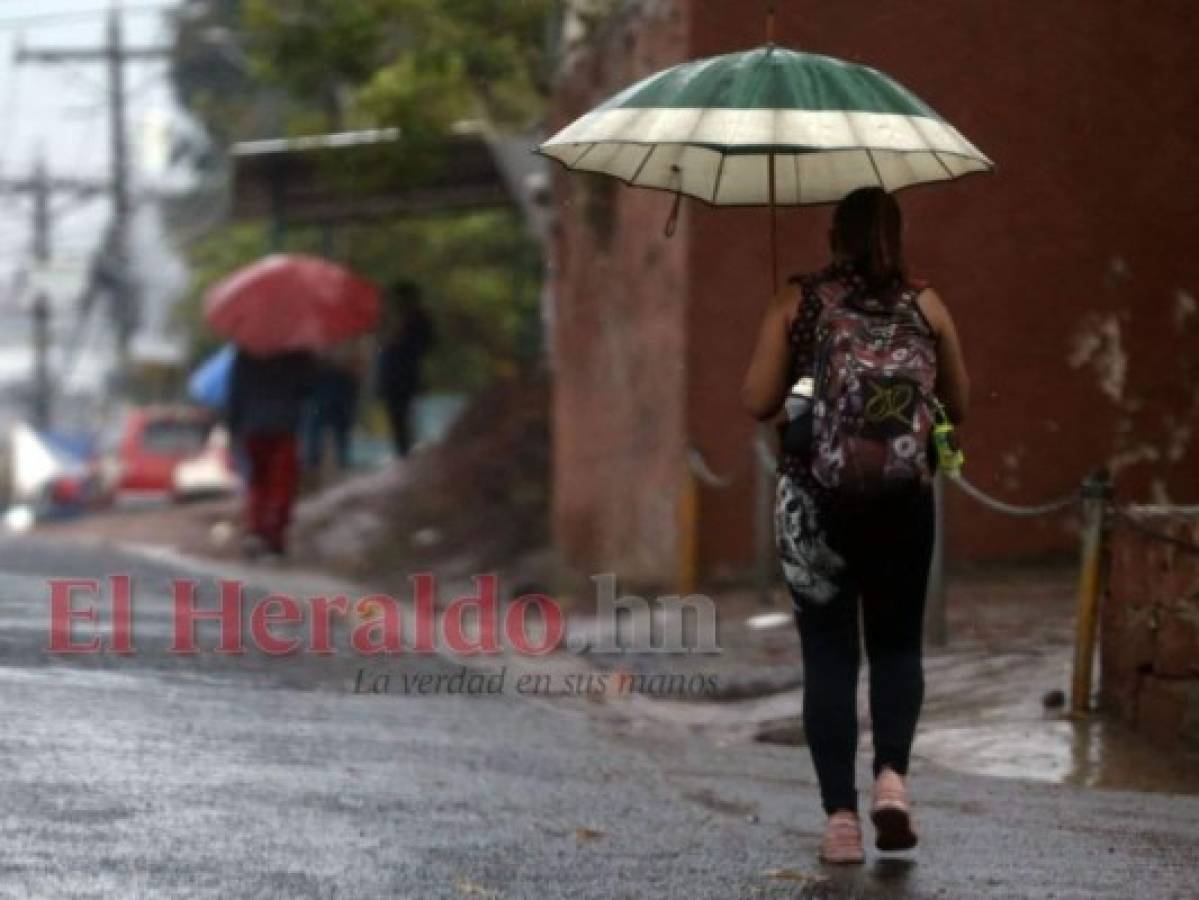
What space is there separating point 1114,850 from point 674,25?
829 cm

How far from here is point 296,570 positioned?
19234 mm

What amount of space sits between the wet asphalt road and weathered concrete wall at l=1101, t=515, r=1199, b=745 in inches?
27.5

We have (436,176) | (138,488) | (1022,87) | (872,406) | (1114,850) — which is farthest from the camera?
(138,488)

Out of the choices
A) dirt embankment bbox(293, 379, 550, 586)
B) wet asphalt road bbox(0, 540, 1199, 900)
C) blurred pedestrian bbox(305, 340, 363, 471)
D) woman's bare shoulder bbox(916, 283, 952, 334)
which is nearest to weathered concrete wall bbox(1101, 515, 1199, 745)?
wet asphalt road bbox(0, 540, 1199, 900)

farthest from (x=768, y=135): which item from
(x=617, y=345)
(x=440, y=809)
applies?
(x=617, y=345)

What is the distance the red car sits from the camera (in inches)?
1471

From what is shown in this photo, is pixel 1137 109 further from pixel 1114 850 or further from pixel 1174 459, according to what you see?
pixel 1114 850

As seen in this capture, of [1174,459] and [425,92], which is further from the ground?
[425,92]

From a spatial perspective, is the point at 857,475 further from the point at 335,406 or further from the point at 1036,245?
the point at 335,406

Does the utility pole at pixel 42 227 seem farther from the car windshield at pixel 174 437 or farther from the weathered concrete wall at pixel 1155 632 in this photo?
the weathered concrete wall at pixel 1155 632

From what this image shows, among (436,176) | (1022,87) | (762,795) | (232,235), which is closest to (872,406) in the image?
(762,795)

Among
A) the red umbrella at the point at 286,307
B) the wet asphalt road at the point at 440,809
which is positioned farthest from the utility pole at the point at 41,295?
the wet asphalt road at the point at 440,809

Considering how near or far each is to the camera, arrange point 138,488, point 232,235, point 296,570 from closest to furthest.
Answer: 1. point 296,570
2. point 138,488
3. point 232,235

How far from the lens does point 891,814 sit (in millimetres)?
6762
